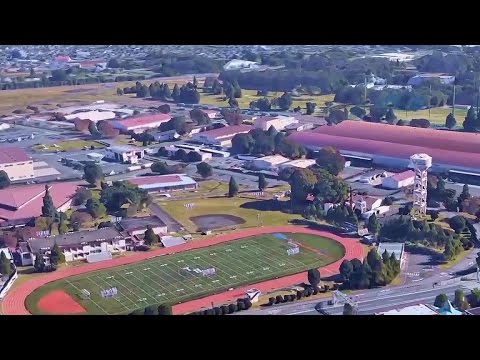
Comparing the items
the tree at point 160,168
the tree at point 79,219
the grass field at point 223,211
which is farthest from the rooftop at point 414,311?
the tree at point 160,168

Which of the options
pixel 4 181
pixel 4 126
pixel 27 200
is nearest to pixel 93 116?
pixel 4 126

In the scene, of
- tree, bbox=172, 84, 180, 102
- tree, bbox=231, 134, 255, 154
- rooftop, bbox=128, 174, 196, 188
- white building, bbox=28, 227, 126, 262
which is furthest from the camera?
tree, bbox=172, 84, 180, 102

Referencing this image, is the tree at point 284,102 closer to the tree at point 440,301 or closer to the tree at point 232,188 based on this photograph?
the tree at point 232,188

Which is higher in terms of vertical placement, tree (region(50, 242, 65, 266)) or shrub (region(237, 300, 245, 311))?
tree (region(50, 242, 65, 266))

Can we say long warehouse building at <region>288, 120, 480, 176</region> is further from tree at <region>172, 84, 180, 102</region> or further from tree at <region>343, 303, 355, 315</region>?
tree at <region>343, 303, 355, 315</region>

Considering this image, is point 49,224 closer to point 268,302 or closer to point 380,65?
point 268,302

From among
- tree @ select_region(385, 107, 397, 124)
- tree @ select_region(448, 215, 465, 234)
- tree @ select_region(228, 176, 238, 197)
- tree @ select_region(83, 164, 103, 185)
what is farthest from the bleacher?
tree @ select_region(385, 107, 397, 124)
